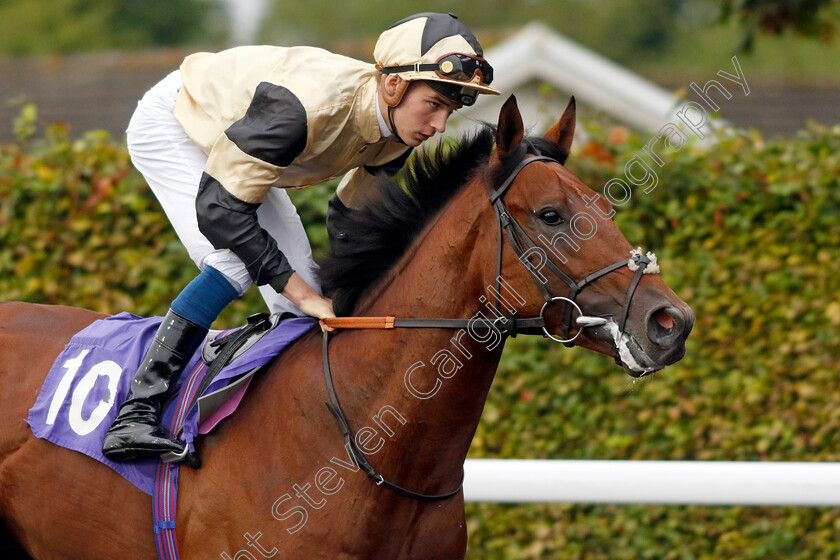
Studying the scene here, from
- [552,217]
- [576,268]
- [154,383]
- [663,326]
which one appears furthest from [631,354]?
[154,383]

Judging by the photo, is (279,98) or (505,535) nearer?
(279,98)

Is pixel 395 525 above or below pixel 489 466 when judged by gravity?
above

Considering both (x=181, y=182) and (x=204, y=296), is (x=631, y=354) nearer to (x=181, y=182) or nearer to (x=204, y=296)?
(x=204, y=296)

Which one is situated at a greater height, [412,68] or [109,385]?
[412,68]

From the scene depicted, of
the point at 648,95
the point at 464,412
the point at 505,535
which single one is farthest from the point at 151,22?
the point at 464,412

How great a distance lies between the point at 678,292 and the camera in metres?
4.47

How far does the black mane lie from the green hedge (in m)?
1.81

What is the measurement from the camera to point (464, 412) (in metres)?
2.46

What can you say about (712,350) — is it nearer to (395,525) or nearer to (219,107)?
(395,525)

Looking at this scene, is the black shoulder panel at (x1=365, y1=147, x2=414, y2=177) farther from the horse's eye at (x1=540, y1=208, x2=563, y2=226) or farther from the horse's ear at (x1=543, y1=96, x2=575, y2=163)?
the horse's eye at (x1=540, y1=208, x2=563, y2=226)

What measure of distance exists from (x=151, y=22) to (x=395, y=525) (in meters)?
24.5

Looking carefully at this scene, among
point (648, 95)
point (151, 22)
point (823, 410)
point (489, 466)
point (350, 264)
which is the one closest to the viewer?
point (350, 264)

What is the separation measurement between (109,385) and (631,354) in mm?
1633

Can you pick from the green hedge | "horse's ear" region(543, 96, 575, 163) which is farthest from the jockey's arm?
the green hedge
